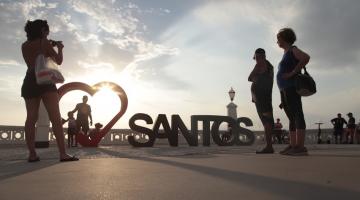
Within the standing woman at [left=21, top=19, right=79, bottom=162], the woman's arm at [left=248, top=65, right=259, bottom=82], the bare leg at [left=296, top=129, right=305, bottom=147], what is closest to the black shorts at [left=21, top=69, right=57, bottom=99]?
the standing woman at [left=21, top=19, right=79, bottom=162]

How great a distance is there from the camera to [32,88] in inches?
243

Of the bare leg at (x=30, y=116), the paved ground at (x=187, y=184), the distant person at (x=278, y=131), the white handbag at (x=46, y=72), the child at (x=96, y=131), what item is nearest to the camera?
the paved ground at (x=187, y=184)

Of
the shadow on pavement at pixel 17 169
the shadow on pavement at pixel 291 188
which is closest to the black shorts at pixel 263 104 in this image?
the shadow on pavement at pixel 17 169

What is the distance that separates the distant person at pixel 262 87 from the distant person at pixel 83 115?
28.5 ft

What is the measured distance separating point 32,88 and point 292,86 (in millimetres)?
4082

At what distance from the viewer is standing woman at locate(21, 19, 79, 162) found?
619 centimetres

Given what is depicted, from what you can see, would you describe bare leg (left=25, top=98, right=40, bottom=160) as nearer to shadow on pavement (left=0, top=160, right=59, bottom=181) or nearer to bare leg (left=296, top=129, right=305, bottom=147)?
shadow on pavement (left=0, top=160, right=59, bottom=181)

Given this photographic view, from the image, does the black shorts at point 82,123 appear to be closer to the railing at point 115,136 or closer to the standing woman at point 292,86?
the railing at point 115,136

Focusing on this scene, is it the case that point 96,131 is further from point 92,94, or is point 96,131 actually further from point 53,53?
point 53,53

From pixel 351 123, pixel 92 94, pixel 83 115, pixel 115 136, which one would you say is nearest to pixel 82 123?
pixel 83 115

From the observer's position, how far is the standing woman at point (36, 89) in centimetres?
619

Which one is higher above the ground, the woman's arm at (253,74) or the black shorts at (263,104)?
the woman's arm at (253,74)

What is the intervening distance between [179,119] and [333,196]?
14.5 metres

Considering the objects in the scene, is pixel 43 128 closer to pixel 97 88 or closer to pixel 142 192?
pixel 97 88
